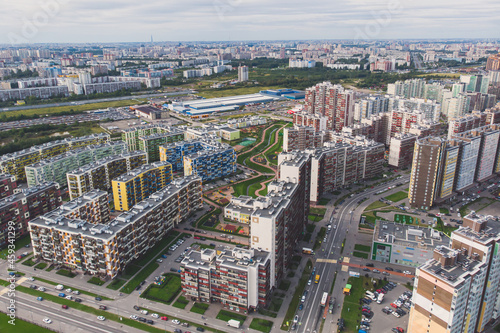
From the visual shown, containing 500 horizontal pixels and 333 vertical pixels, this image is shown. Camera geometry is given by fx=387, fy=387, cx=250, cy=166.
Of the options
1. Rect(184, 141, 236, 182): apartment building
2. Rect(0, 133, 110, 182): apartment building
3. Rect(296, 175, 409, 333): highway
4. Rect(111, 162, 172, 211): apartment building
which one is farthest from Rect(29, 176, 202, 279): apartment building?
Rect(0, 133, 110, 182): apartment building

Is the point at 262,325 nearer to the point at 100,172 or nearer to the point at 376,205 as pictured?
the point at 376,205

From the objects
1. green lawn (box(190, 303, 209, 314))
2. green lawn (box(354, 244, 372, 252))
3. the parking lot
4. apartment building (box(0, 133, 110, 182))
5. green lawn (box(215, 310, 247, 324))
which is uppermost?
apartment building (box(0, 133, 110, 182))

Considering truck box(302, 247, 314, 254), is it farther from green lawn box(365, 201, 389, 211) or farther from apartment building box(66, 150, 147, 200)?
apartment building box(66, 150, 147, 200)

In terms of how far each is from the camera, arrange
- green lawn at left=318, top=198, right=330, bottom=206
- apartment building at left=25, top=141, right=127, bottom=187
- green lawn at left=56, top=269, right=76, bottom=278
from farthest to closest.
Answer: apartment building at left=25, top=141, right=127, bottom=187
green lawn at left=318, top=198, right=330, bottom=206
green lawn at left=56, top=269, right=76, bottom=278

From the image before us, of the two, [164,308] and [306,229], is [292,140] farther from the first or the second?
[164,308]

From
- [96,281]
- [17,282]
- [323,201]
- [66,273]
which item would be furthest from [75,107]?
[96,281]

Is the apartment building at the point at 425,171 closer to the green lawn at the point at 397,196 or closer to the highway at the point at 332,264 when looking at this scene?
the green lawn at the point at 397,196
